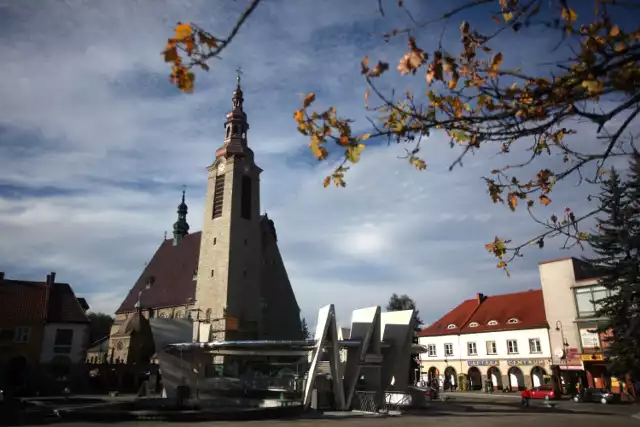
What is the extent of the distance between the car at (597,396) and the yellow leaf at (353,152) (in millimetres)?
32235

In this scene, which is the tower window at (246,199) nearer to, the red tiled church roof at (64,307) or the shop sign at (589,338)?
the red tiled church roof at (64,307)

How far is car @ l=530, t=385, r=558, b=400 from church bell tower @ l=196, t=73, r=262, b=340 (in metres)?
23.7

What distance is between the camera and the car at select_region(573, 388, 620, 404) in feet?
95.5

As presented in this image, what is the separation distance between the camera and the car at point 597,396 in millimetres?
29109

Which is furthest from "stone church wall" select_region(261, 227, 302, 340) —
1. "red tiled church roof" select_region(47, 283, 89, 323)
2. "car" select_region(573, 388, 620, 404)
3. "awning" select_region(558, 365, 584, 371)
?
"car" select_region(573, 388, 620, 404)

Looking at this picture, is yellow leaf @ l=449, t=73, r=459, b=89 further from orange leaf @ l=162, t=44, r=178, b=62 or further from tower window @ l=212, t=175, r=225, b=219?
tower window @ l=212, t=175, r=225, b=219

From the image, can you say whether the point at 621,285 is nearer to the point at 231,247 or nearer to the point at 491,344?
the point at 491,344

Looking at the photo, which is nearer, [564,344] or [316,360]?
[316,360]

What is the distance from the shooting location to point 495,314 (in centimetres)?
4459

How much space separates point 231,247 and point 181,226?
19167 mm

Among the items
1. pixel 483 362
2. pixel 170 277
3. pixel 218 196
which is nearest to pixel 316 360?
pixel 483 362

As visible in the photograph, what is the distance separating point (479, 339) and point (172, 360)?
93.2 feet

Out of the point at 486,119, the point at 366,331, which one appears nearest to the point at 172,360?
the point at 366,331

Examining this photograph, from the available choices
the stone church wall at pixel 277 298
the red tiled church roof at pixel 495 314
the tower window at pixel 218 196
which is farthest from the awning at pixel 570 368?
the tower window at pixel 218 196
